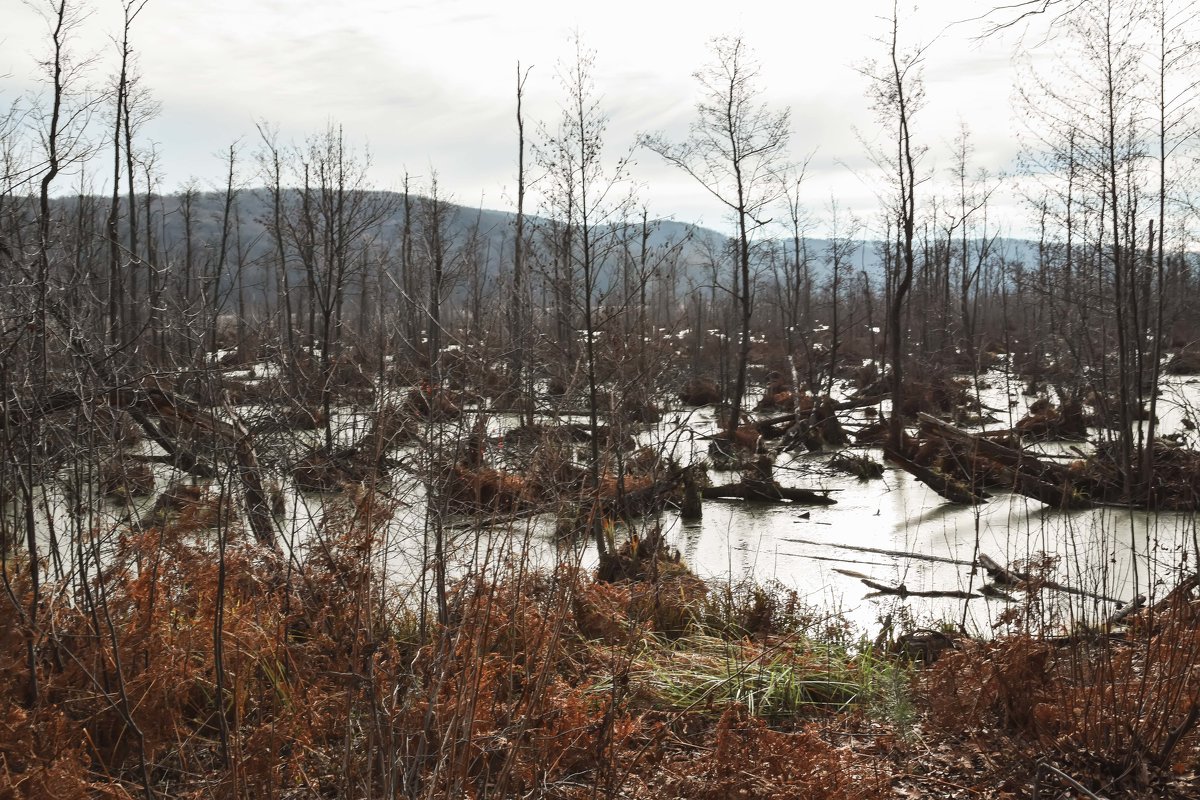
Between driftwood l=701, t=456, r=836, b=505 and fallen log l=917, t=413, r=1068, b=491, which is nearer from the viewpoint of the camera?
fallen log l=917, t=413, r=1068, b=491

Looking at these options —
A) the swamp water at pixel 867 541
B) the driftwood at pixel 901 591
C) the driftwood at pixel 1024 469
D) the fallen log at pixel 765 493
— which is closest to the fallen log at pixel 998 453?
the driftwood at pixel 1024 469

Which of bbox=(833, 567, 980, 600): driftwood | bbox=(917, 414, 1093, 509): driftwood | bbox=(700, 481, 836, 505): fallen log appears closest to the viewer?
bbox=(833, 567, 980, 600): driftwood

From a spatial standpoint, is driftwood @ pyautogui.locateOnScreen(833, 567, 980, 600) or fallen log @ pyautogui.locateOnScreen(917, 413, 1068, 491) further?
fallen log @ pyautogui.locateOnScreen(917, 413, 1068, 491)

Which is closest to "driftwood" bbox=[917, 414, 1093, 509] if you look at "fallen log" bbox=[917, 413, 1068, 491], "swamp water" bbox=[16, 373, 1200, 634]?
"fallen log" bbox=[917, 413, 1068, 491]

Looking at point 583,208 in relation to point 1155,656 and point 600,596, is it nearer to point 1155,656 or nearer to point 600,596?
point 600,596

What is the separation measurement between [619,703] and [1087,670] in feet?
9.28

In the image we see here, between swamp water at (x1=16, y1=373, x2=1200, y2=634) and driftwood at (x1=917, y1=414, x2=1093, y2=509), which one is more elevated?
driftwood at (x1=917, y1=414, x2=1093, y2=509)

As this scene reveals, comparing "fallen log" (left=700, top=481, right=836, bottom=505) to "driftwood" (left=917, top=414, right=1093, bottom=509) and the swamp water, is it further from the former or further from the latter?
"driftwood" (left=917, top=414, right=1093, bottom=509)

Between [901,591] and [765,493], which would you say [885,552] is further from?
[765,493]

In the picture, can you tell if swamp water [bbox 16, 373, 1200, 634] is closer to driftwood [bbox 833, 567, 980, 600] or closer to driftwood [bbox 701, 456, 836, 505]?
driftwood [bbox 833, 567, 980, 600]

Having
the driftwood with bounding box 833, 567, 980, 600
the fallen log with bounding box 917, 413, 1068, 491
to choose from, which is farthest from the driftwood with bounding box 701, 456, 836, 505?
the driftwood with bounding box 833, 567, 980, 600

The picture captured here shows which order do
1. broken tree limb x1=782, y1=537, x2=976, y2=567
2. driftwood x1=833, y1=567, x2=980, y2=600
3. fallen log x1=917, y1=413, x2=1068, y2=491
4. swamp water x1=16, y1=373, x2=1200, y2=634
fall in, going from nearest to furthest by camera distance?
1. swamp water x1=16, y1=373, x2=1200, y2=634
2. driftwood x1=833, y1=567, x2=980, y2=600
3. broken tree limb x1=782, y1=537, x2=976, y2=567
4. fallen log x1=917, y1=413, x2=1068, y2=491

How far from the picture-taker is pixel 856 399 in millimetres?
25734

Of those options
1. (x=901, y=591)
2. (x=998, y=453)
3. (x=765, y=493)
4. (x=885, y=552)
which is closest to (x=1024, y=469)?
(x=998, y=453)
